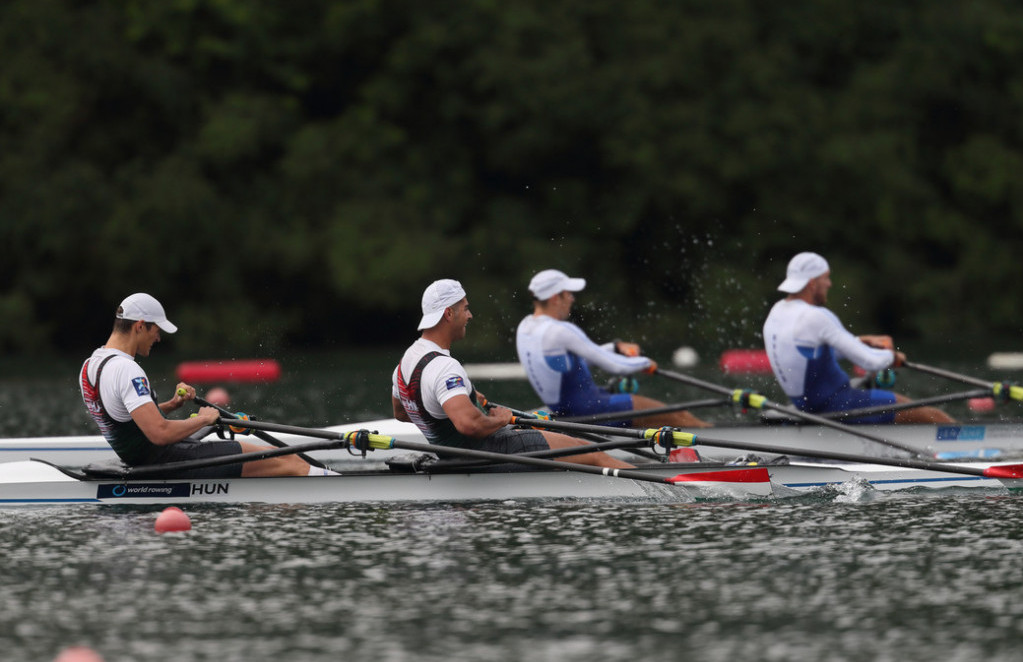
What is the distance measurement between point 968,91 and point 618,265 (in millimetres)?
8139

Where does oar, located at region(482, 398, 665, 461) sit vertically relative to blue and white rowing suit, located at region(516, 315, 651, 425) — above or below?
below

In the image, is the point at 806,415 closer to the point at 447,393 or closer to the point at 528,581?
the point at 447,393

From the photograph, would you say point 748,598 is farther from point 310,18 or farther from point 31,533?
point 310,18

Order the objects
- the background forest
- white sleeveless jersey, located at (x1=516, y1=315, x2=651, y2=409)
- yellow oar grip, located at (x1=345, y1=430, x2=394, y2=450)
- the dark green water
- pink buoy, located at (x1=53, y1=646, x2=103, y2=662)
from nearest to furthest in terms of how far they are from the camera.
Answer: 1. pink buoy, located at (x1=53, y1=646, x2=103, y2=662)
2. the dark green water
3. yellow oar grip, located at (x1=345, y1=430, x2=394, y2=450)
4. white sleeveless jersey, located at (x1=516, y1=315, x2=651, y2=409)
5. the background forest

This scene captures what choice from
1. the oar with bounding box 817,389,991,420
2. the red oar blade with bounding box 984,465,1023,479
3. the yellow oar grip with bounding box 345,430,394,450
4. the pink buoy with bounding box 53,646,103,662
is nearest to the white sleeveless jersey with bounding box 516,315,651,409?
the oar with bounding box 817,389,991,420

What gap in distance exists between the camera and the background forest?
31719 mm

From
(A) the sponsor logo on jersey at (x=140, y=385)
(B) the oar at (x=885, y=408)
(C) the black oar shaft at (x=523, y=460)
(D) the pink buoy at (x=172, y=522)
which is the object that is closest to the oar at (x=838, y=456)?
(C) the black oar shaft at (x=523, y=460)

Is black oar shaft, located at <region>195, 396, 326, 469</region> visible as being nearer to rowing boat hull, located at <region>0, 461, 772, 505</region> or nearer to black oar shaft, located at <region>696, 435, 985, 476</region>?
rowing boat hull, located at <region>0, 461, 772, 505</region>

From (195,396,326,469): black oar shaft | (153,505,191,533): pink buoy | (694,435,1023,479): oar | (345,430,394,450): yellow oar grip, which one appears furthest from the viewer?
(195,396,326,469): black oar shaft

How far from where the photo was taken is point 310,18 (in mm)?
34125

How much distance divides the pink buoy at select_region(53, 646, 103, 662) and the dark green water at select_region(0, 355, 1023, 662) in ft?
0.26

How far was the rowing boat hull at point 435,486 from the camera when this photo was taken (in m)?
10.2

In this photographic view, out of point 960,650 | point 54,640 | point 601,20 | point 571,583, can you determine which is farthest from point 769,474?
point 601,20

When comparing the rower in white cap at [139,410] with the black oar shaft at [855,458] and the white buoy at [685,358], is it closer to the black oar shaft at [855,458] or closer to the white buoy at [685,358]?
the black oar shaft at [855,458]
